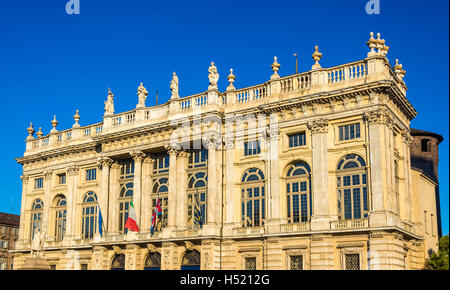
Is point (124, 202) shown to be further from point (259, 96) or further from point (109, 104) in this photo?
point (259, 96)

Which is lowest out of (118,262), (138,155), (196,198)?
(118,262)

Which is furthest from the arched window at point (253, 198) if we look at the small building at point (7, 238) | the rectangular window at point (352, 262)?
the small building at point (7, 238)

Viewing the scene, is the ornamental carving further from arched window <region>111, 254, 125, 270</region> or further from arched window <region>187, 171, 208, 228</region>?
arched window <region>187, 171, 208, 228</region>

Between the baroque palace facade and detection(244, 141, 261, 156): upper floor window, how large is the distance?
0.08 meters

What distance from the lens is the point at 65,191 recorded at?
50969 mm

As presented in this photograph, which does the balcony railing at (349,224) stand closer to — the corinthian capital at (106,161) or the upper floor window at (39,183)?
the corinthian capital at (106,161)

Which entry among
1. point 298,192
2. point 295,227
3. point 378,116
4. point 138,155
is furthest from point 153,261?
point 378,116

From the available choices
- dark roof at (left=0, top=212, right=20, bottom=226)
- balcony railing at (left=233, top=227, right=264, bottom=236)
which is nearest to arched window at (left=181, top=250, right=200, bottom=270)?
balcony railing at (left=233, top=227, right=264, bottom=236)

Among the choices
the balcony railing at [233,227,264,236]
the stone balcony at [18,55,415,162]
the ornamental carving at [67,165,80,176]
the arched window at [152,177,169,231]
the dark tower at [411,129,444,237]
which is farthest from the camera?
the dark tower at [411,129,444,237]

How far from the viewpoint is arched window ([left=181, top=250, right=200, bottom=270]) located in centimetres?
4006

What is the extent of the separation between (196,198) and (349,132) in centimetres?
1244

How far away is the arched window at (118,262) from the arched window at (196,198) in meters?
6.56

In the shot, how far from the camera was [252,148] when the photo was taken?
4047 cm
